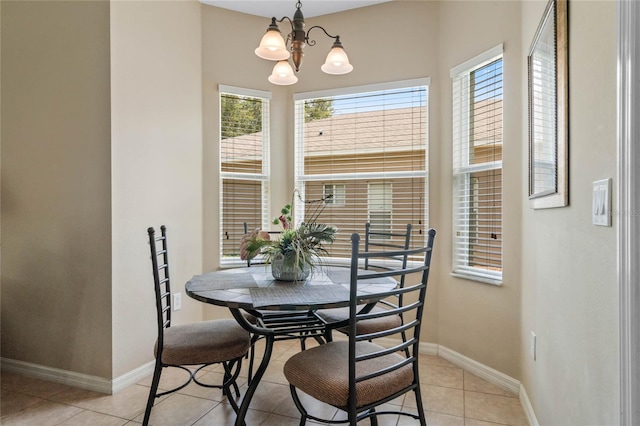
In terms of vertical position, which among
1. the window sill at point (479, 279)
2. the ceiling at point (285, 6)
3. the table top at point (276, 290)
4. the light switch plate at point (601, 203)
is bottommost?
the window sill at point (479, 279)

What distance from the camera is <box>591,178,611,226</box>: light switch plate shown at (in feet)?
3.41

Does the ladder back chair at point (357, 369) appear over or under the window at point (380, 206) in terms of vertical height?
under

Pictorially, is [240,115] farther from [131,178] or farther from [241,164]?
[131,178]

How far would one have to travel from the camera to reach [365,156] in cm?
331

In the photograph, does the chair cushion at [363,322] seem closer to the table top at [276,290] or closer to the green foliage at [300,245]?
the table top at [276,290]

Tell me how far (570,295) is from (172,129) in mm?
2742

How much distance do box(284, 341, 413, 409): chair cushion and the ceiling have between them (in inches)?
110

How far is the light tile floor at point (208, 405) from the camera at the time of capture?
208cm

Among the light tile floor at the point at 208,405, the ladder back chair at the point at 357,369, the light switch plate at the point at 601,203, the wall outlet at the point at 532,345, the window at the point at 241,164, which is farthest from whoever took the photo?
the window at the point at 241,164

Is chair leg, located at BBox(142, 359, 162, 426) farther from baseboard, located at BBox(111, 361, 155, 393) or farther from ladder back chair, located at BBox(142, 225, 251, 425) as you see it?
baseboard, located at BBox(111, 361, 155, 393)

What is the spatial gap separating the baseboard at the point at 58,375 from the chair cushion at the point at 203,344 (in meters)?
0.78


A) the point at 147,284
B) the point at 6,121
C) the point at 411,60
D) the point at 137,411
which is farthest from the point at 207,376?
Answer: the point at 411,60

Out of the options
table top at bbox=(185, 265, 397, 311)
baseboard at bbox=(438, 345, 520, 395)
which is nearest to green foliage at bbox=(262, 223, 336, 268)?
table top at bbox=(185, 265, 397, 311)

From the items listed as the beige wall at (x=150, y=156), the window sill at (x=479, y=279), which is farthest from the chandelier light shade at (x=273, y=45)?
the window sill at (x=479, y=279)
